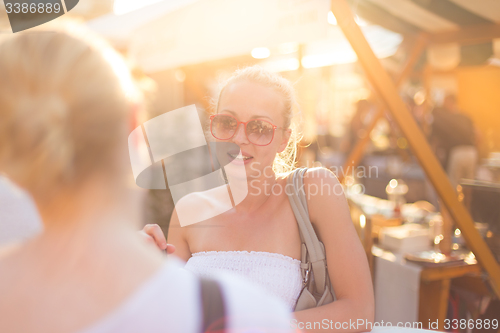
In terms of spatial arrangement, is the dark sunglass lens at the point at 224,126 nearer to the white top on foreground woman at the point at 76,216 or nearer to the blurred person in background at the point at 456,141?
the white top on foreground woman at the point at 76,216

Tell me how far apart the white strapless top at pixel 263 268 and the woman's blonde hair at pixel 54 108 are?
1.06 metres

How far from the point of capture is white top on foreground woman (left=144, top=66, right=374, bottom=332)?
5.27ft

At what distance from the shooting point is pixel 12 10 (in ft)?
7.83

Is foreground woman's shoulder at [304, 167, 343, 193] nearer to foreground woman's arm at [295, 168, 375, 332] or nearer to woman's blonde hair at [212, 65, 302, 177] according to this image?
foreground woman's arm at [295, 168, 375, 332]

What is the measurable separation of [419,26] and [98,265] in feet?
15.1

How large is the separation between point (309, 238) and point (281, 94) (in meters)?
0.74

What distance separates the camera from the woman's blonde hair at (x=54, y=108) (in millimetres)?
629

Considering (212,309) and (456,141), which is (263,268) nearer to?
(212,309)

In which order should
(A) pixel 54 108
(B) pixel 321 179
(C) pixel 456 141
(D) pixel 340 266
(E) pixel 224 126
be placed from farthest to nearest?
(C) pixel 456 141 → (E) pixel 224 126 → (B) pixel 321 179 → (D) pixel 340 266 → (A) pixel 54 108

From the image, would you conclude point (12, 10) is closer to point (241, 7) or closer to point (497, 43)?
point (241, 7)

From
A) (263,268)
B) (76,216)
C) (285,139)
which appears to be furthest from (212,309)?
(285,139)

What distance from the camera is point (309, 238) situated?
169cm

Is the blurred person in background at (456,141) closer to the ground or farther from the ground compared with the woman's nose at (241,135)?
closer to the ground

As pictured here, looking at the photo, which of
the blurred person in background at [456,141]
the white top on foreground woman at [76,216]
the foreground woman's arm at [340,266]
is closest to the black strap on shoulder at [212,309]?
the white top on foreground woman at [76,216]
